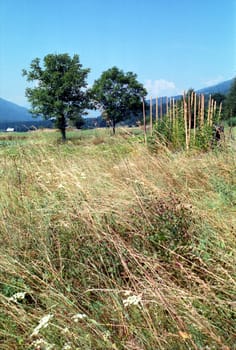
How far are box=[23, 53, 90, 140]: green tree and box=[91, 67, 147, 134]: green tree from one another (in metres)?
7.44

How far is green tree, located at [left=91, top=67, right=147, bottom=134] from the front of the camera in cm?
5259

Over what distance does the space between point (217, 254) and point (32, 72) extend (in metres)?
46.5

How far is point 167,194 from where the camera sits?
253 cm

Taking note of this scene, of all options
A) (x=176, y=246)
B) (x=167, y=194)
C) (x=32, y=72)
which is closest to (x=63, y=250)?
(x=176, y=246)

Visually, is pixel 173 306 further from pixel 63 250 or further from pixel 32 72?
pixel 32 72

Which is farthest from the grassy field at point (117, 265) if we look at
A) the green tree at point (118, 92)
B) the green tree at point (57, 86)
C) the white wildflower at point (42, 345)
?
the green tree at point (118, 92)

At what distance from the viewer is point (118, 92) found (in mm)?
53000

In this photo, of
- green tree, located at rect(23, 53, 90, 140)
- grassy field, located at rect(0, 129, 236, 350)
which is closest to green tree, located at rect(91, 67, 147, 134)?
green tree, located at rect(23, 53, 90, 140)

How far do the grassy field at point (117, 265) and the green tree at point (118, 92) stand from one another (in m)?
50.1

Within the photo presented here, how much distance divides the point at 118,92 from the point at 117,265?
53004 mm

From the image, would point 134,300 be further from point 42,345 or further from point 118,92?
point 118,92

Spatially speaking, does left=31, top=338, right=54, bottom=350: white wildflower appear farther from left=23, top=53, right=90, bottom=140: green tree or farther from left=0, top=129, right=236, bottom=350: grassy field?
left=23, top=53, right=90, bottom=140: green tree

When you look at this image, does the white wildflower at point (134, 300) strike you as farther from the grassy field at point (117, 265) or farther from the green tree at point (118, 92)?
the green tree at point (118, 92)

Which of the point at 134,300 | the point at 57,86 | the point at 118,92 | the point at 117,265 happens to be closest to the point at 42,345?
the point at 134,300
